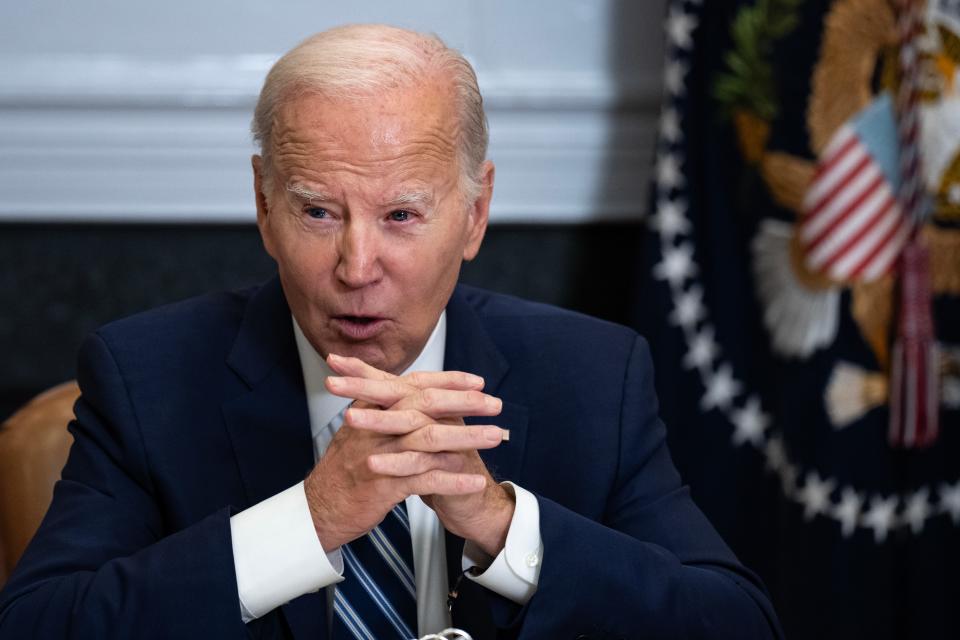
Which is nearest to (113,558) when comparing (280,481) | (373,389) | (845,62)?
(280,481)

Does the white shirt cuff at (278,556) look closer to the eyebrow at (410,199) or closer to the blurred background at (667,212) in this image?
the eyebrow at (410,199)

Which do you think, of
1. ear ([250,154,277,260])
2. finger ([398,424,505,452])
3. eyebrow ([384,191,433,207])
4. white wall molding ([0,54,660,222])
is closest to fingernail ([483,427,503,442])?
finger ([398,424,505,452])

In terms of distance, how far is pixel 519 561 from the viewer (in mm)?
1729

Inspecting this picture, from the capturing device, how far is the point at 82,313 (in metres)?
3.50

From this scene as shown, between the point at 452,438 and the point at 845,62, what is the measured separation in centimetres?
178

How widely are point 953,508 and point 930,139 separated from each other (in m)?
0.87

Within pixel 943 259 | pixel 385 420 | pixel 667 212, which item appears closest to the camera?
pixel 385 420

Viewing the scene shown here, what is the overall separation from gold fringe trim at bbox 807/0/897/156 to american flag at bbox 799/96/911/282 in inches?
1.4

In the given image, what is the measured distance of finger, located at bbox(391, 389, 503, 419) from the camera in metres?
1.65

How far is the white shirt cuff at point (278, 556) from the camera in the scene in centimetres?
168

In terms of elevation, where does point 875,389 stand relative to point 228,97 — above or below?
below

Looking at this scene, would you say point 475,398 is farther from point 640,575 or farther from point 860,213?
point 860,213

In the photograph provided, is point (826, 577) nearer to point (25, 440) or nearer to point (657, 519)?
point (657, 519)

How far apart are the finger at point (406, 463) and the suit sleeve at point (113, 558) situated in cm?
25
